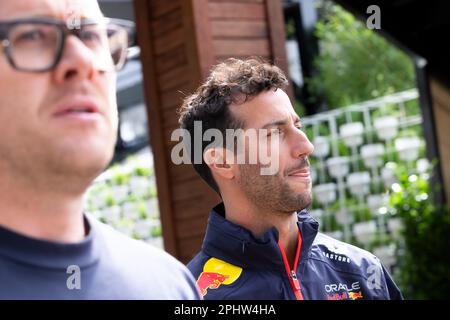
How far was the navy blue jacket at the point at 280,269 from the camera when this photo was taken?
5.11 feet

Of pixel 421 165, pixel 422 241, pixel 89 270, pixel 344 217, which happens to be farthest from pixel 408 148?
pixel 89 270

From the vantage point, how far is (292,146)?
150 centimetres

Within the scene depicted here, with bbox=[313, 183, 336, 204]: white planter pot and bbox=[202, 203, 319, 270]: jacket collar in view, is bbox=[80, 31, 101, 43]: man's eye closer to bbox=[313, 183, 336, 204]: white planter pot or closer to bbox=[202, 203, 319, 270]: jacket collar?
bbox=[202, 203, 319, 270]: jacket collar

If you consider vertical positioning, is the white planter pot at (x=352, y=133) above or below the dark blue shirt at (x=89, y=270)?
above

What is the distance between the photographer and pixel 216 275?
5.36 feet

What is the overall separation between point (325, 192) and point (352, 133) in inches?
19.4

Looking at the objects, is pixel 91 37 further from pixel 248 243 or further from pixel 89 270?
pixel 248 243

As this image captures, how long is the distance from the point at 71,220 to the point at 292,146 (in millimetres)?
752

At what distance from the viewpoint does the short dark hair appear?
1.59 m

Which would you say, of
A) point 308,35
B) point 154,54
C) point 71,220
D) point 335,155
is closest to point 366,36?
point 308,35

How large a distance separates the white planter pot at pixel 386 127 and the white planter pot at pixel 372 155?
0.09 meters

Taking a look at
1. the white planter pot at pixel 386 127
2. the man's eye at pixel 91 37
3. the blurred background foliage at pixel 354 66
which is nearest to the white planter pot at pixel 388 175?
the white planter pot at pixel 386 127

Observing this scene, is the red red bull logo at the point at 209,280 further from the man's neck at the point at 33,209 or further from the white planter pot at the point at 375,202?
the white planter pot at the point at 375,202

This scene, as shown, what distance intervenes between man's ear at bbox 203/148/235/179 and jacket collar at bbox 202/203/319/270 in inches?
3.6
